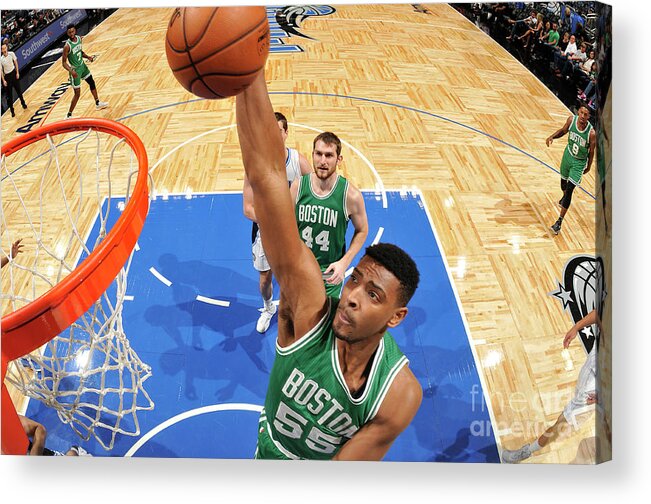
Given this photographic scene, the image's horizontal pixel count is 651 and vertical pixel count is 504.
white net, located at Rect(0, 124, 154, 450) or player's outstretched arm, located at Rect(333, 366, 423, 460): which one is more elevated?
white net, located at Rect(0, 124, 154, 450)

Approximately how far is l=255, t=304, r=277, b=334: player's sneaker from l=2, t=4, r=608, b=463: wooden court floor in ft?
2.75

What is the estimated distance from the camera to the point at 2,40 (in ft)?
10.7

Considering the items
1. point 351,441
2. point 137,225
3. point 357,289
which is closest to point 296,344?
point 357,289

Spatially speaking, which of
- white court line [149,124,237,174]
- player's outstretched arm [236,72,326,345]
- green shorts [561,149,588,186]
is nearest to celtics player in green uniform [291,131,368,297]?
player's outstretched arm [236,72,326,345]

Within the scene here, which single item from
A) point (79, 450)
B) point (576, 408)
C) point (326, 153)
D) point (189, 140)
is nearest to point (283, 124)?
point (326, 153)

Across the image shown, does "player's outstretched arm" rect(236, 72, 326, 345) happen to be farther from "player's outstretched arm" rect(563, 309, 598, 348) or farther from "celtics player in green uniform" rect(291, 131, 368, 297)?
"player's outstretched arm" rect(563, 309, 598, 348)

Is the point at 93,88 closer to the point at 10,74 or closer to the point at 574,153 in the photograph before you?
the point at 10,74

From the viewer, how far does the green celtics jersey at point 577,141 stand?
10.6 ft

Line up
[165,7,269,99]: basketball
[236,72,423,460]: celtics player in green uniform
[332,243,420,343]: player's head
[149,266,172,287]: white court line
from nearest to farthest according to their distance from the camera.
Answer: [165,7,269,99]: basketball
[236,72,423,460]: celtics player in green uniform
[332,243,420,343]: player's head
[149,266,172,287]: white court line

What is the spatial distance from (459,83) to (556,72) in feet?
1.89

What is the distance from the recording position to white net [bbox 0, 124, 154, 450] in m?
3.22

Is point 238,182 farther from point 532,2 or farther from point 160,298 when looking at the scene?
point 532,2

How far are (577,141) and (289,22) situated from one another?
1628mm

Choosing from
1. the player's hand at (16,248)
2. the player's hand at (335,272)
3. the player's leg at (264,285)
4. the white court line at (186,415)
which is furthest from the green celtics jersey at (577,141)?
the player's hand at (16,248)
